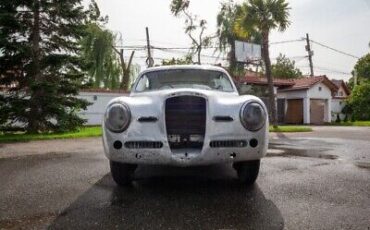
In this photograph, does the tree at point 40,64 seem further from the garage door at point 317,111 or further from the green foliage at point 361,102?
the green foliage at point 361,102

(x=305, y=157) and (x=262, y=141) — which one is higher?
(x=262, y=141)

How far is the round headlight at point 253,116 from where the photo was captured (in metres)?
4.68

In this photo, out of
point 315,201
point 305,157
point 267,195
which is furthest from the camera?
point 305,157

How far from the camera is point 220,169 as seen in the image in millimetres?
6484

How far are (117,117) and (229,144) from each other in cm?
137

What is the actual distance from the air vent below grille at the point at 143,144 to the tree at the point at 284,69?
48.9m

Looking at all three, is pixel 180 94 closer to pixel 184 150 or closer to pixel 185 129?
pixel 185 129

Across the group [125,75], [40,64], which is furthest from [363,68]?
[40,64]

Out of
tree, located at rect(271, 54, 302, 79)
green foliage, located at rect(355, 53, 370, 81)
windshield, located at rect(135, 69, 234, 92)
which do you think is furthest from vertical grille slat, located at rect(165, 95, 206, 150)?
green foliage, located at rect(355, 53, 370, 81)

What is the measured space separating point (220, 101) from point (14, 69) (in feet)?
48.0

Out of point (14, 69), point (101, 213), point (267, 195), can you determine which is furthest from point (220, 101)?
point (14, 69)

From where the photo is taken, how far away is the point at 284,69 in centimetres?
5438

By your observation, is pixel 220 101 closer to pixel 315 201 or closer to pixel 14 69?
pixel 315 201

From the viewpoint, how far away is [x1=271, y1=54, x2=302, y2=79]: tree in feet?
174
